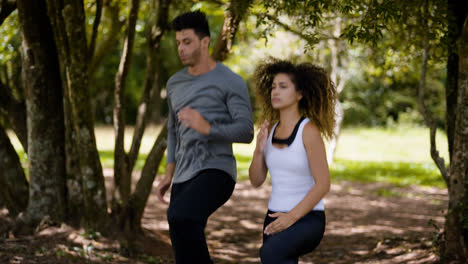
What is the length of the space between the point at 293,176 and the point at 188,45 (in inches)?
44.0

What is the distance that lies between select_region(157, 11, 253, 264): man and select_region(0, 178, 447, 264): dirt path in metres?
2.60

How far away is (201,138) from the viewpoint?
3.48m

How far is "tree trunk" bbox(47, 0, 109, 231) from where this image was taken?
5.75 metres

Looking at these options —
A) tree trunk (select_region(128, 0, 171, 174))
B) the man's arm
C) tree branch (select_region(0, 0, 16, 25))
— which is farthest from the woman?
tree branch (select_region(0, 0, 16, 25))

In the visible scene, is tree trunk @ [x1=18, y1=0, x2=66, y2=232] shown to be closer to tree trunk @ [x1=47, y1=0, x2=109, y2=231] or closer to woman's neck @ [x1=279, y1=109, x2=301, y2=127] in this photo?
tree trunk @ [x1=47, y1=0, x2=109, y2=231]

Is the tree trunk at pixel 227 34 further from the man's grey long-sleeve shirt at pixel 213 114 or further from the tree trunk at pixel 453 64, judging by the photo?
the tree trunk at pixel 453 64

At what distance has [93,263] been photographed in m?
5.57

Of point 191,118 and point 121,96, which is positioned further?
point 121,96

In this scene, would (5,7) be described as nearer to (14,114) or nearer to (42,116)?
(14,114)

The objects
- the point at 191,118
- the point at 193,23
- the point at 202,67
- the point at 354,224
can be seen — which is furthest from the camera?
the point at 354,224

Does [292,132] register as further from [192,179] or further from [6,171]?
[6,171]

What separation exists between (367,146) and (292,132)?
23676mm

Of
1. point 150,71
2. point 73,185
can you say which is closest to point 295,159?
point 73,185

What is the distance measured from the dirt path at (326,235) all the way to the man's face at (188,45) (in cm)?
299
